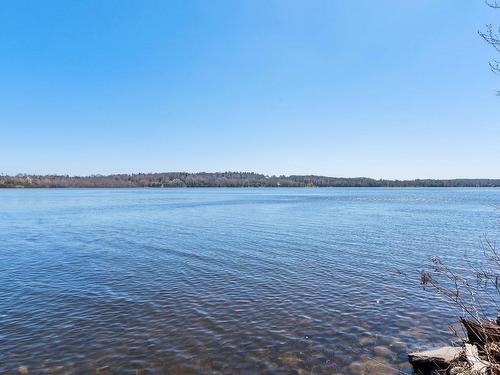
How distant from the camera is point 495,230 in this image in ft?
109

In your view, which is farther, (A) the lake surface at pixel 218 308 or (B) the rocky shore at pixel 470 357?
(A) the lake surface at pixel 218 308

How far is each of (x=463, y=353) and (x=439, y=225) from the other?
114 feet

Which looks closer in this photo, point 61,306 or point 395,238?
point 61,306

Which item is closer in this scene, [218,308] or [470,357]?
[470,357]

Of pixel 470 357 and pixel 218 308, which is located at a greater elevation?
pixel 470 357

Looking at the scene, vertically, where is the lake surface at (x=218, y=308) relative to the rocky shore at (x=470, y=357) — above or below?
below

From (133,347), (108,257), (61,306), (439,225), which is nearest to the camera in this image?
(133,347)

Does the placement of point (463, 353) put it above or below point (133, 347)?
above

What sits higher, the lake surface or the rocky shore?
the rocky shore

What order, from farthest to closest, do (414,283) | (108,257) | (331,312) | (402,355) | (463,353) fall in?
(108,257)
(414,283)
(331,312)
(402,355)
(463,353)

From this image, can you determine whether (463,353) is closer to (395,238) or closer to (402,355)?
(402,355)

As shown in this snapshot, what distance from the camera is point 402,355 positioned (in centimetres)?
914

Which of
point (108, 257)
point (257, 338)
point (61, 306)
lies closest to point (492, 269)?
point (257, 338)

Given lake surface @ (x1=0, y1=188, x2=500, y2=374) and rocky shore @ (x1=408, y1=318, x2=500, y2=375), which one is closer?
rocky shore @ (x1=408, y1=318, x2=500, y2=375)
